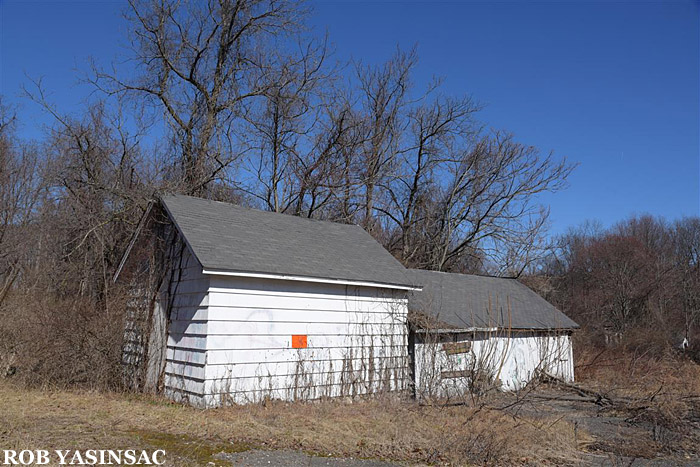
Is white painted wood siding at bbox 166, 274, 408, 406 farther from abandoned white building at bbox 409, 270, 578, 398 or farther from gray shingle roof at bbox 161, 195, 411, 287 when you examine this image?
abandoned white building at bbox 409, 270, 578, 398

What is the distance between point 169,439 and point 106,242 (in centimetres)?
1439

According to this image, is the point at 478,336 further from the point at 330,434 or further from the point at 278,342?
the point at 330,434

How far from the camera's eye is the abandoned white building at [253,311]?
33.6ft

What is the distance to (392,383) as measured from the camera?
12961 mm

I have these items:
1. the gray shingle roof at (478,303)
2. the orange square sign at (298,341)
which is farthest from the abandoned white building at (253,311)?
the gray shingle roof at (478,303)

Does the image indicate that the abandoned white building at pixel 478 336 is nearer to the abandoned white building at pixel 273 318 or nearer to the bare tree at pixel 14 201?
the abandoned white building at pixel 273 318

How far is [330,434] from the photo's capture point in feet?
26.8

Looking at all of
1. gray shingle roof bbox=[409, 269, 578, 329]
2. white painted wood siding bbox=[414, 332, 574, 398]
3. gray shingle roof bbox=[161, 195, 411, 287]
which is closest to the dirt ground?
white painted wood siding bbox=[414, 332, 574, 398]

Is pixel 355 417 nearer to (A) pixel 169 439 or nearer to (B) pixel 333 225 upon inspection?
(A) pixel 169 439

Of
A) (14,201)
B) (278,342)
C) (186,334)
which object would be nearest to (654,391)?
(278,342)

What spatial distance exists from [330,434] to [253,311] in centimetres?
332

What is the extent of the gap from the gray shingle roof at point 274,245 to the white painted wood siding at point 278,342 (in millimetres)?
337

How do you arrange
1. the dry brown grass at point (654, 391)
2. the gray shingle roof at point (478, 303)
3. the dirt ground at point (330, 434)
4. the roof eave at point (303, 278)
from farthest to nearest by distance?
the gray shingle roof at point (478, 303), the roof eave at point (303, 278), the dry brown grass at point (654, 391), the dirt ground at point (330, 434)

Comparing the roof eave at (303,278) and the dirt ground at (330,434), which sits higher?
the roof eave at (303,278)
